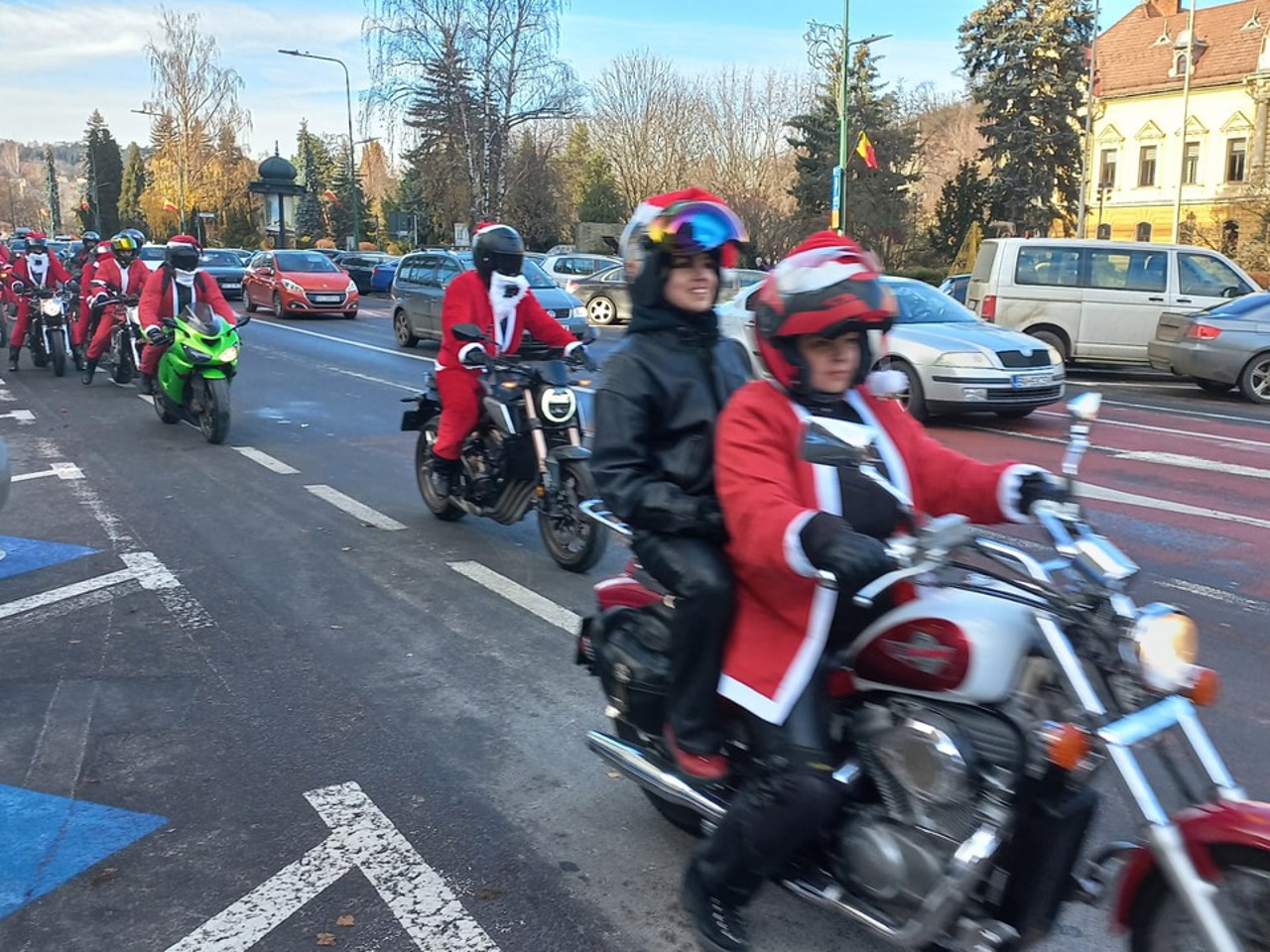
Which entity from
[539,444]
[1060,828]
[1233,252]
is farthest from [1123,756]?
[1233,252]

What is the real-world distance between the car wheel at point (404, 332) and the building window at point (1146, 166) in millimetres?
51152

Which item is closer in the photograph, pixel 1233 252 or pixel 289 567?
pixel 289 567

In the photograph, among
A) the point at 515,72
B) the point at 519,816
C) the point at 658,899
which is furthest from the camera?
the point at 515,72

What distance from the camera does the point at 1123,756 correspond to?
208cm

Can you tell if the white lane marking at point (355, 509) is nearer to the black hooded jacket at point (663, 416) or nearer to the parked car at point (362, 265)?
the black hooded jacket at point (663, 416)

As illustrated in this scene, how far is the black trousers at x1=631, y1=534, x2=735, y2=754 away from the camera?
277cm

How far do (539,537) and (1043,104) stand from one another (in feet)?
149

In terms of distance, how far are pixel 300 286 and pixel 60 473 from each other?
1897cm

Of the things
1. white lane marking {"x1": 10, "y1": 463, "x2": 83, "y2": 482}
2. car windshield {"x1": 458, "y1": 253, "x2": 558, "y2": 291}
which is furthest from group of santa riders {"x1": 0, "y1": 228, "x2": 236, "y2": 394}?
car windshield {"x1": 458, "y1": 253, "x2": 558, "y2": 291}

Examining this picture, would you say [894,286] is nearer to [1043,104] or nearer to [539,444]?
[539,444]

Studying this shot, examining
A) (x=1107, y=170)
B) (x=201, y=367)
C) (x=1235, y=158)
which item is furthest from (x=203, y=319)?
(x=1107, y=170)

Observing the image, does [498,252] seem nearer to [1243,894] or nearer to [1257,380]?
[1243,894]

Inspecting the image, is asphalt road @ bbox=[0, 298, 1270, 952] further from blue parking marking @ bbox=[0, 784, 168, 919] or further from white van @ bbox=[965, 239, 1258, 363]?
white van @ bbox=[965, 239, 1258, 363]

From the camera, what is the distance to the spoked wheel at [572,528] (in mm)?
6234
